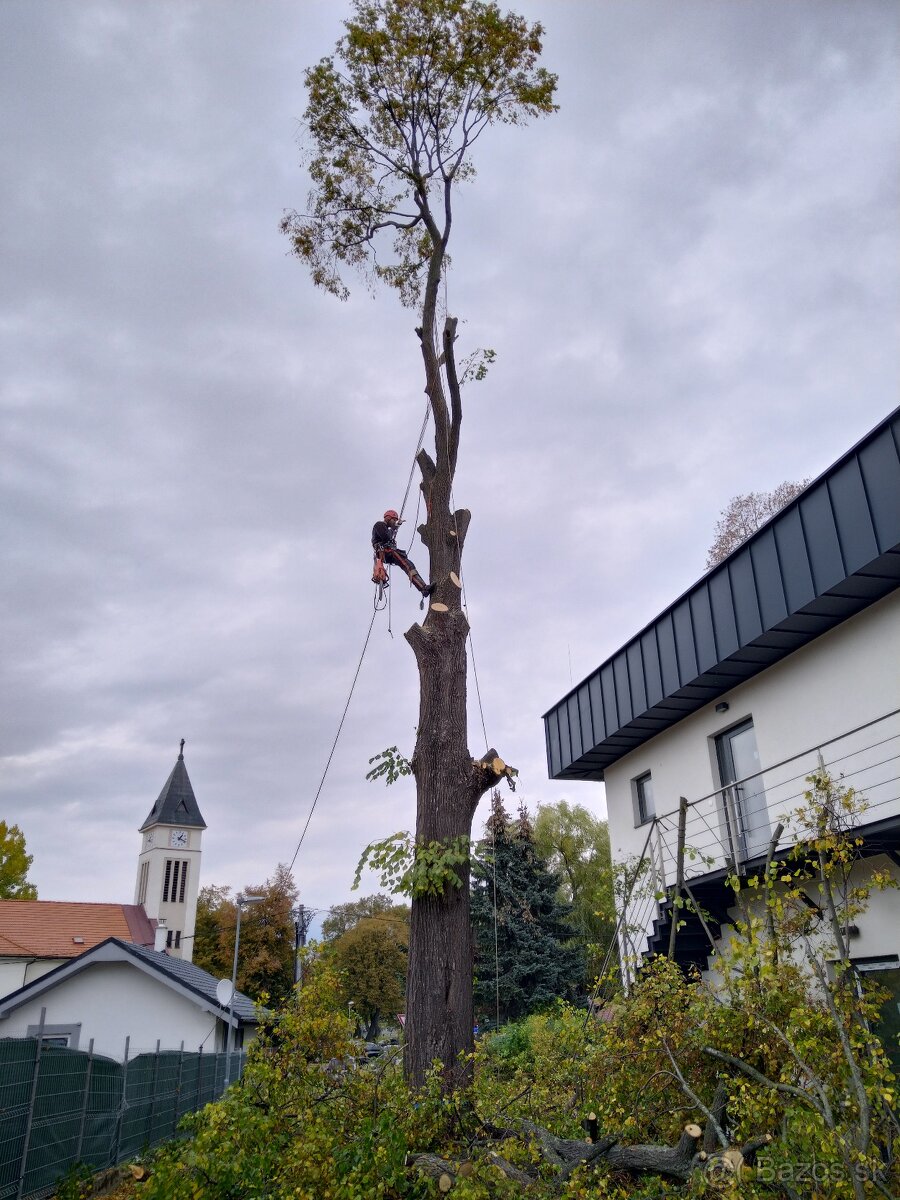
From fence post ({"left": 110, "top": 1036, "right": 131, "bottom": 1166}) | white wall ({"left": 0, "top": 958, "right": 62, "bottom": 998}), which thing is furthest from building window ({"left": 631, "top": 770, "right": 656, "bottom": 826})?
white wall ({"left": 0, "top": 958, "right": 62, "bottom": 998})

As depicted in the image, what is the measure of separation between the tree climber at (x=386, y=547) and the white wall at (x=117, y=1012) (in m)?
16.3

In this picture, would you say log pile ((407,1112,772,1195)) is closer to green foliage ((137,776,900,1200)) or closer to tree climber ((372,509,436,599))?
green foliage ((137,776,900,1200))

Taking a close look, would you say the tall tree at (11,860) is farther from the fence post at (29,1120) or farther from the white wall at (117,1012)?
the fence post at (29,1120)

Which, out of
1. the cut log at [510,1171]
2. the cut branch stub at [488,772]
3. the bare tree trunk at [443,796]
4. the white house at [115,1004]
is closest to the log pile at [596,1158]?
the cut log at [510,1171]

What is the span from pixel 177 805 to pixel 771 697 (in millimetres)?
57510

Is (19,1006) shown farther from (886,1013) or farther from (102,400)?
(886,1013)

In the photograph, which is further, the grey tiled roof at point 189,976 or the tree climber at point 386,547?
the grey tiled roof at point 189,976

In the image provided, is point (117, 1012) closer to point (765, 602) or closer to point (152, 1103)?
point (152, 1103)

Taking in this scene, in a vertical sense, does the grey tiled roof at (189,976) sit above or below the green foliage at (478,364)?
below

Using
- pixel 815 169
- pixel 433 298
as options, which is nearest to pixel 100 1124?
pixel 433 298

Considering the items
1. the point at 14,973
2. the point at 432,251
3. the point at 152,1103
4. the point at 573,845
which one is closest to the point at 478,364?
the point at 432,251

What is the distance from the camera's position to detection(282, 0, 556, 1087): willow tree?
5.97 metres

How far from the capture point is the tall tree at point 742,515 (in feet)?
82.4

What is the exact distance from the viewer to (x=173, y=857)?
193ft
